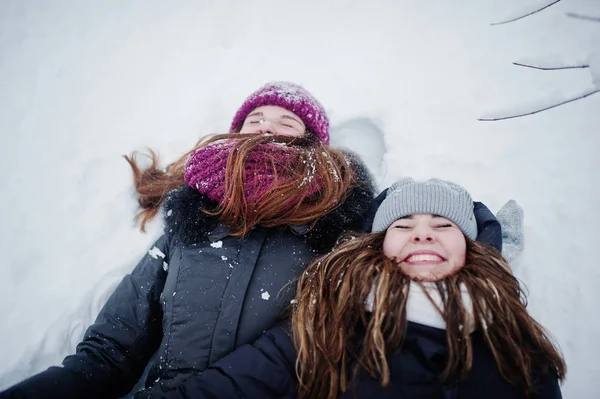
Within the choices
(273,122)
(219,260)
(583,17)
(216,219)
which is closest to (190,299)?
(219,260)

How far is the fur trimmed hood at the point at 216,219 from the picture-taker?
1729 mm

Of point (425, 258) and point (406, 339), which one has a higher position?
point (425, 258)

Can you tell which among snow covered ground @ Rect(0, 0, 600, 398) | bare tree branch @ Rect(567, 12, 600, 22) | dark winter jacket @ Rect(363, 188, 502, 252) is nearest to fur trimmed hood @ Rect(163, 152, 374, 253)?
dark winter jacket @ Rect(363, 188, 502, 252)

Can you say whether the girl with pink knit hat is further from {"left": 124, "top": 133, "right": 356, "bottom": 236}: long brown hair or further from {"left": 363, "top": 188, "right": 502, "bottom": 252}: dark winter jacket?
{"left": 363, "top": 188, "right": 502, "bottom": 252}: dark winter jacket

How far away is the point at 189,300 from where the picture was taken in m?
1.55

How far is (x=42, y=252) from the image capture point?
2.18 m

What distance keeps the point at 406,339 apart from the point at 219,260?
873 millimetres

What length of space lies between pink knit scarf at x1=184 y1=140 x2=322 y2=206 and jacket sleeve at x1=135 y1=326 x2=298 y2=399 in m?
0.66

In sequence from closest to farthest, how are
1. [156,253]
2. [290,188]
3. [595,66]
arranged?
[290,188]
[156,253]
[595,66]

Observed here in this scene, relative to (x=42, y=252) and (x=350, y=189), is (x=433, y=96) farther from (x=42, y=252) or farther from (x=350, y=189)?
(x=42, y=252)

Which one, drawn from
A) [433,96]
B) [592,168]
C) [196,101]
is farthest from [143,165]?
[592,168]

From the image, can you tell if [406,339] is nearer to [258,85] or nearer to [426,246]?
[426,246]

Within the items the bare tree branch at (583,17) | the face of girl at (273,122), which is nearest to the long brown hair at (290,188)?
the face of girl at (273,122)

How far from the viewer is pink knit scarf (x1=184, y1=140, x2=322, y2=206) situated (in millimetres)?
1680
